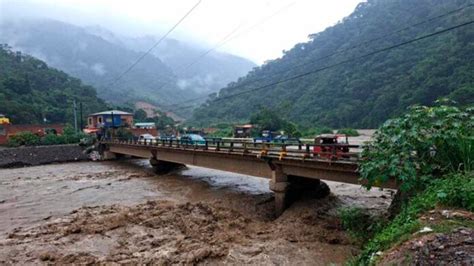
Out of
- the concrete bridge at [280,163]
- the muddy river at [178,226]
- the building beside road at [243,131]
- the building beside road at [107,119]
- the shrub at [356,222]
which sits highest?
the building beside road at [107,119]

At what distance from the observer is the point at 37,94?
9275 centimetres

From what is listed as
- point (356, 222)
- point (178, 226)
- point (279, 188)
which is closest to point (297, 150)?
point (279, 188)

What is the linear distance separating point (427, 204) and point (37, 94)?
103m

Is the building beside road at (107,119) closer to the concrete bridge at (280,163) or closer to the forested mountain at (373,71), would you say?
the forested mountain at (373,71)

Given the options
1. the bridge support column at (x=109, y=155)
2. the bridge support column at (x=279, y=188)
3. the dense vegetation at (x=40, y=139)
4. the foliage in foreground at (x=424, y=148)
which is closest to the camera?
the foliage in foreground at (x=424, y=148)

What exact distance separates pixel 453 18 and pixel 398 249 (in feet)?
268

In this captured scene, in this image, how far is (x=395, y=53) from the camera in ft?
266

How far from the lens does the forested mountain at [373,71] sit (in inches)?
2371

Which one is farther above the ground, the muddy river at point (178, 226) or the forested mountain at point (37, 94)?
the forested mountain at point (37, 94)

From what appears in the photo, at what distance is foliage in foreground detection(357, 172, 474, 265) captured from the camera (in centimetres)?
625

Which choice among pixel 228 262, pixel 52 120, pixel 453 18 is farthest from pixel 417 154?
pixel 52 120

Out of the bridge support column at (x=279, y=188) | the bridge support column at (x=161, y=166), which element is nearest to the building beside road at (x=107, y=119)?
the bridge support column at (x=161, y=166)

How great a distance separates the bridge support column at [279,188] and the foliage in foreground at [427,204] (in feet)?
28.9

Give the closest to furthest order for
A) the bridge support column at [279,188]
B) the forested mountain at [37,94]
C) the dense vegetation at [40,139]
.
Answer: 1. the bridge support column at [279,188]
2. the dense vegetation at [40,139]
3. the forested mountain at [37,94]
